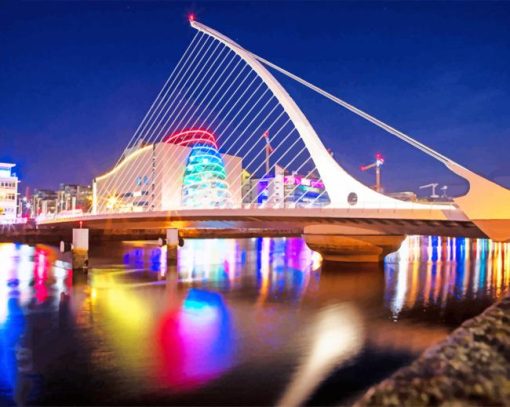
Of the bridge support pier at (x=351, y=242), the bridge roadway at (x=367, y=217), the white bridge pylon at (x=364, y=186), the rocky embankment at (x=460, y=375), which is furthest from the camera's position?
the bridge support pier at (x=351, y=242)

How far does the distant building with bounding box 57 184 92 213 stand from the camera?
3730 inches

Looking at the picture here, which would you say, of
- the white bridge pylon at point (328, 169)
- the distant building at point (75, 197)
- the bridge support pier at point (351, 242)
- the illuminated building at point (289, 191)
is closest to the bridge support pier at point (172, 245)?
the illuminated building at point (289, 191)

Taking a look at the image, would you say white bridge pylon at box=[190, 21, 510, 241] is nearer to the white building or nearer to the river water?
the river water

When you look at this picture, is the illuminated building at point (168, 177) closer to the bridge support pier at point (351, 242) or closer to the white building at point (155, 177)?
the white building at point (155, 177)

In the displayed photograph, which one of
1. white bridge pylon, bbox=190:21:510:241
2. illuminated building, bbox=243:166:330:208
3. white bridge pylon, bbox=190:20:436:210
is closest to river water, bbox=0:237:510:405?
white bridge pylon, bbox=190:21:510:241

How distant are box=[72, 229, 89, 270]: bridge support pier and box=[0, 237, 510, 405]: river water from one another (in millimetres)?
1090

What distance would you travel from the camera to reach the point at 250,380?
880cm

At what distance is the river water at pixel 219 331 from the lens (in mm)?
8305

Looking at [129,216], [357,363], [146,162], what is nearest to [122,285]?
[129,216]

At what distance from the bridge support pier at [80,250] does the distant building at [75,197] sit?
60.7 meters

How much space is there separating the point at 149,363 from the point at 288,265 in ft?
74.8

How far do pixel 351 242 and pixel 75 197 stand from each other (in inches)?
3173

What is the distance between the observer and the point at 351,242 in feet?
90.4

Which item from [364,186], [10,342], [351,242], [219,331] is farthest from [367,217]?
Result: [10,342]
